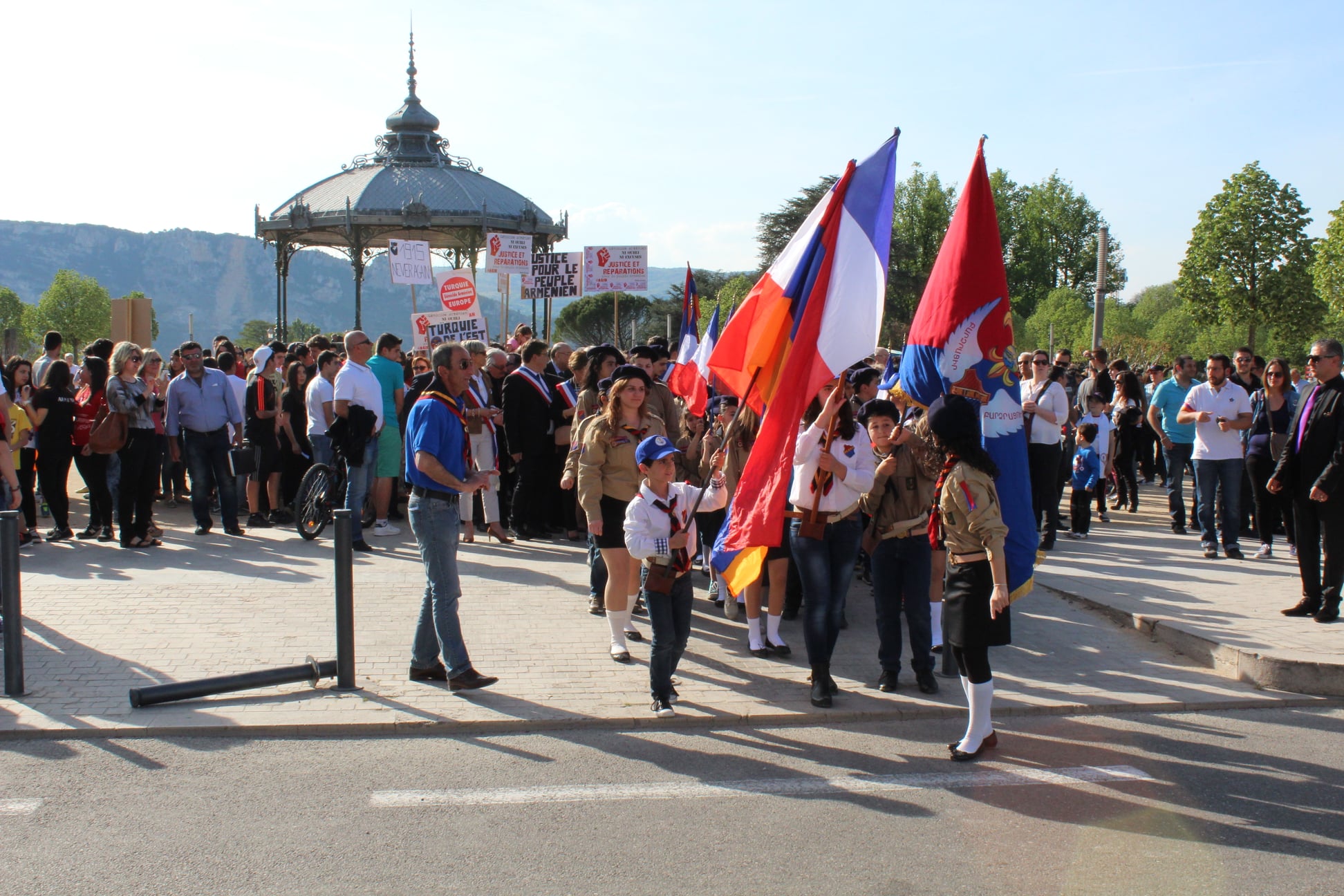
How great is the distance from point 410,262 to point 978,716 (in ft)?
39.7

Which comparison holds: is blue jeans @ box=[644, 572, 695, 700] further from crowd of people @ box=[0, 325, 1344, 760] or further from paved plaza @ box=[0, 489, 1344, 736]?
paved plaza @ box=[0, 489, 1344, 736]

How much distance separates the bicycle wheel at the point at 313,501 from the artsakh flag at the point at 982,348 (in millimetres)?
6855

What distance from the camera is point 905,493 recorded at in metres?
6.45

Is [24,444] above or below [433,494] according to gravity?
above

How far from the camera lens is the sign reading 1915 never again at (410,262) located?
15.3 m

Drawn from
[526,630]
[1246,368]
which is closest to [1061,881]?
[526,630]

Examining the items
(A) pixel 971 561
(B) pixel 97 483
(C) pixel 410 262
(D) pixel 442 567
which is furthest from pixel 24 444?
(A) pixel 971 561

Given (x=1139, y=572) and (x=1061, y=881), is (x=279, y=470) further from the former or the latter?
(x=1061, y=881)

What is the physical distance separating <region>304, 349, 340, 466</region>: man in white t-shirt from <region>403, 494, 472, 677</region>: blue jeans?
184 inches

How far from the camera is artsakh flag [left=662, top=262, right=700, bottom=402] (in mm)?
9945

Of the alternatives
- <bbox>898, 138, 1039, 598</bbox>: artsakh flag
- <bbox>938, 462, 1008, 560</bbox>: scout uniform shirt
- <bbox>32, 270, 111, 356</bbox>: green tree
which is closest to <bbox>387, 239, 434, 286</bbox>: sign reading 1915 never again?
<bbox>898, 138, 1039, 598</bbox>: artsakh flag

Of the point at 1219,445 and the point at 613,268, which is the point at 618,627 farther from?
the point at 613,268

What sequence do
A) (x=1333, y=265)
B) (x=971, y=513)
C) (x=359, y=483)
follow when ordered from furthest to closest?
(x=1333, y=265)
(x=359, y=483)
(x=971, y=513)

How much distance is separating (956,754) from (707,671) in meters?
1.95
